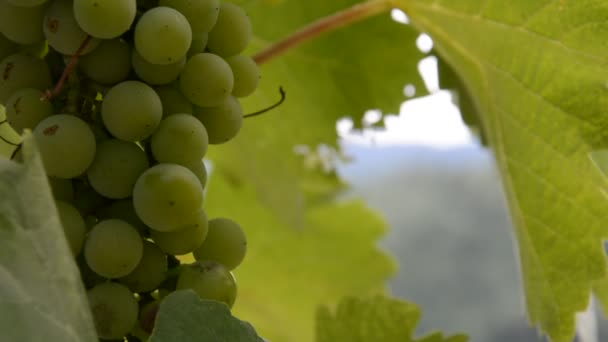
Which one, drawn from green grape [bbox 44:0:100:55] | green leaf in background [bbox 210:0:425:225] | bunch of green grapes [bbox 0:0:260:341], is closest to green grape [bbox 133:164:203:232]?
bunch of green grapes [bbox 0:0:260:341]

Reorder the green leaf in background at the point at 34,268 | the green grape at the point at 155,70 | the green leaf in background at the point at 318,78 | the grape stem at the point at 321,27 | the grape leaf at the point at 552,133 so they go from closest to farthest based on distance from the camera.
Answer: the green leaf in background at the point at 34,268 → the green grape at the point at 155,70 → the grape leaf at the point at 552,133 → the grape stem at the point at 321,27 → the green leaf in background at the point at 318,78

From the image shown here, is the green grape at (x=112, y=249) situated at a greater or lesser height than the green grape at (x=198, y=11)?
lesser

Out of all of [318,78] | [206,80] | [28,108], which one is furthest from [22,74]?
[318,78]

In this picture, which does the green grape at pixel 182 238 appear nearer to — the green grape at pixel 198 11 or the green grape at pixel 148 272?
the green grape at pixel 148 272

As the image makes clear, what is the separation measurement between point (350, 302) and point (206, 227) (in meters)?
0.39

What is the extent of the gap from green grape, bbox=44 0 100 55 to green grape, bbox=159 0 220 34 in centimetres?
6

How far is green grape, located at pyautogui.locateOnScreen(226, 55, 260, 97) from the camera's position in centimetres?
70

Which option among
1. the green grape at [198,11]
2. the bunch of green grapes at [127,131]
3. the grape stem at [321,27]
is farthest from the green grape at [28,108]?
the grape stem at [321,27]

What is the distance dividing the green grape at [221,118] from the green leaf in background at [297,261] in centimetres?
92

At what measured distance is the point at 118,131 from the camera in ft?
2.02

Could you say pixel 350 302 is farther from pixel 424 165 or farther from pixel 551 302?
pixel 424 165

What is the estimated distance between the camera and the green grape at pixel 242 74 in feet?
2.31

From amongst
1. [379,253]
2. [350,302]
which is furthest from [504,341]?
[350,302]

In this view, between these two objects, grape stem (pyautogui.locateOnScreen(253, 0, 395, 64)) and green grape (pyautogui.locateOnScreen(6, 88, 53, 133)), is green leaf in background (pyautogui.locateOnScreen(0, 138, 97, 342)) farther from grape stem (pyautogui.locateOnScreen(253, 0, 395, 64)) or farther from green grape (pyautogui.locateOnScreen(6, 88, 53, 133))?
grape stem (pyautogui.locateOnScreen(253, 0, 395, 64))
